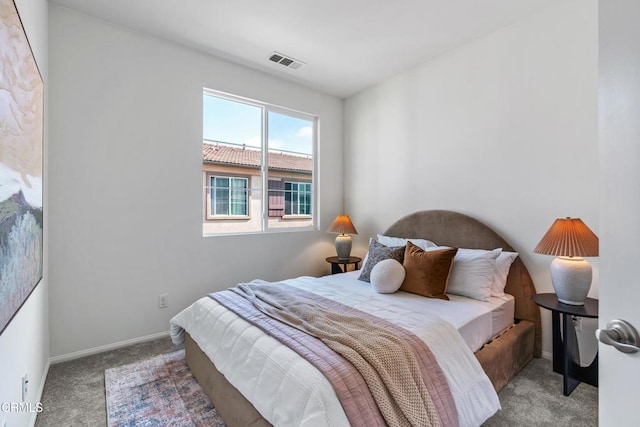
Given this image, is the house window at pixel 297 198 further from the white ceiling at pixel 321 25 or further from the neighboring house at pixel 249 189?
the white ceiling at pixel 321 25

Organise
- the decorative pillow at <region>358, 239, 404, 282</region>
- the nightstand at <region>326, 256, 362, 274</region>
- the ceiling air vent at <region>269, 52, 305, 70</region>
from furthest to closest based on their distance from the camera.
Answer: the nightstand at <region>326, 256, 362, 274</region>
the ceiling air vent at <region>269, 52, 305, 70</region>
the decorative pillow at <region>358, 239, 404, 282</region>

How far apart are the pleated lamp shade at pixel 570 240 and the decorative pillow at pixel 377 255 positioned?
1.00 metres

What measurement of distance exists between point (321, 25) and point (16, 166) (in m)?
2.38

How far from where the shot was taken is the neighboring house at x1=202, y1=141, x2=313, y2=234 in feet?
10.8

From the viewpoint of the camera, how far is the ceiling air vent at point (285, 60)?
123 inches

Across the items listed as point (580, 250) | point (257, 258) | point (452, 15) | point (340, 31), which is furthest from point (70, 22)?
point (580, 250)

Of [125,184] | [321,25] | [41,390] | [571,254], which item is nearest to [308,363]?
[571,254]

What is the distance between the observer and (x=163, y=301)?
2.87m

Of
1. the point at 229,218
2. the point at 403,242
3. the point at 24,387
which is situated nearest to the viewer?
the point at 24,387

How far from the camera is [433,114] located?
3.20 m

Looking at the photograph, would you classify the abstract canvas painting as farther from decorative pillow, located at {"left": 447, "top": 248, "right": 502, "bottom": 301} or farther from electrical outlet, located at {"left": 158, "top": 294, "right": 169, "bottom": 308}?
decorative pillow, located at {"left": 447, "top": 248, "right": 502, "bottom": 301}

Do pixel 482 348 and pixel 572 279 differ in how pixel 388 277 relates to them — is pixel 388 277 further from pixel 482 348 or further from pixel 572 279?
pixel 572 279

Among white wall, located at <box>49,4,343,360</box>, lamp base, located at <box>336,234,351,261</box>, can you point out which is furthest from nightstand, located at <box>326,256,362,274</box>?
white wall, located at <box>49,4,343,360</box>

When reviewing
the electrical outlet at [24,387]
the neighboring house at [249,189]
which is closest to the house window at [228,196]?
the neighboring house at [249,189]
